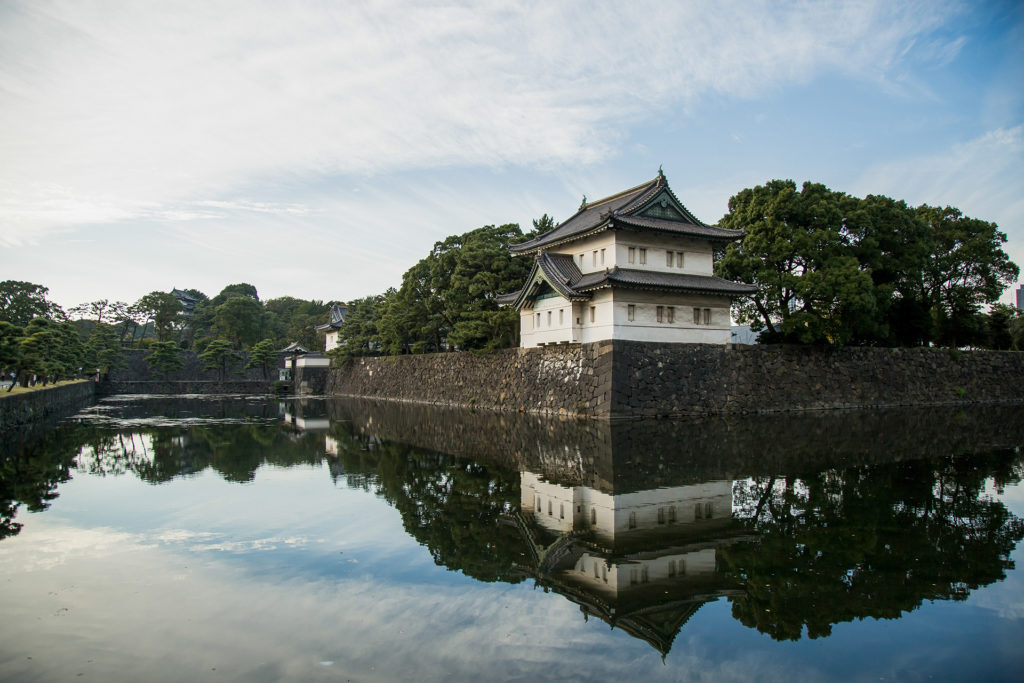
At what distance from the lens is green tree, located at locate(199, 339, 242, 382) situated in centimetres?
5731

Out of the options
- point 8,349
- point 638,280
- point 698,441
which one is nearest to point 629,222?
point 638,280

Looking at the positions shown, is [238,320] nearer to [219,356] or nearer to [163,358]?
[219,356]

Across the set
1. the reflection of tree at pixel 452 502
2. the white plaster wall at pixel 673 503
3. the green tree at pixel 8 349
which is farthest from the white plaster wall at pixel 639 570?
the green tree at pixel 8 349

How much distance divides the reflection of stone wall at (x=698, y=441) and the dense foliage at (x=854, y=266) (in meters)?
4.52

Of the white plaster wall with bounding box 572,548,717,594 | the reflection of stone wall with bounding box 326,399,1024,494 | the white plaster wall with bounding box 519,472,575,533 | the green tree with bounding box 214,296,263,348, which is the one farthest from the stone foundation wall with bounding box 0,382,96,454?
the green tree with bounding box 214,296,263,348

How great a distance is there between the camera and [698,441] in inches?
665

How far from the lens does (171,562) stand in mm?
7531

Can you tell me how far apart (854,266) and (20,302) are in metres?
57.6

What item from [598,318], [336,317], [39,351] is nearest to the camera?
[598,318]

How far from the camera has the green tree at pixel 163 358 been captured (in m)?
56.5

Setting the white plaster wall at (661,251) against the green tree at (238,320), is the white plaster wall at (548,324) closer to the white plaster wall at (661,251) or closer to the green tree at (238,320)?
the white plaster wall at (661,251)

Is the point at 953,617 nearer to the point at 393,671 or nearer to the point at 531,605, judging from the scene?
the point at 531,605

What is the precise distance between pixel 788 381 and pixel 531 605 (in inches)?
919

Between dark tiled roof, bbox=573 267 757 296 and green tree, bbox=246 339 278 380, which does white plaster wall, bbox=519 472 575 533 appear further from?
green tree, bbox=246 339 278 380
